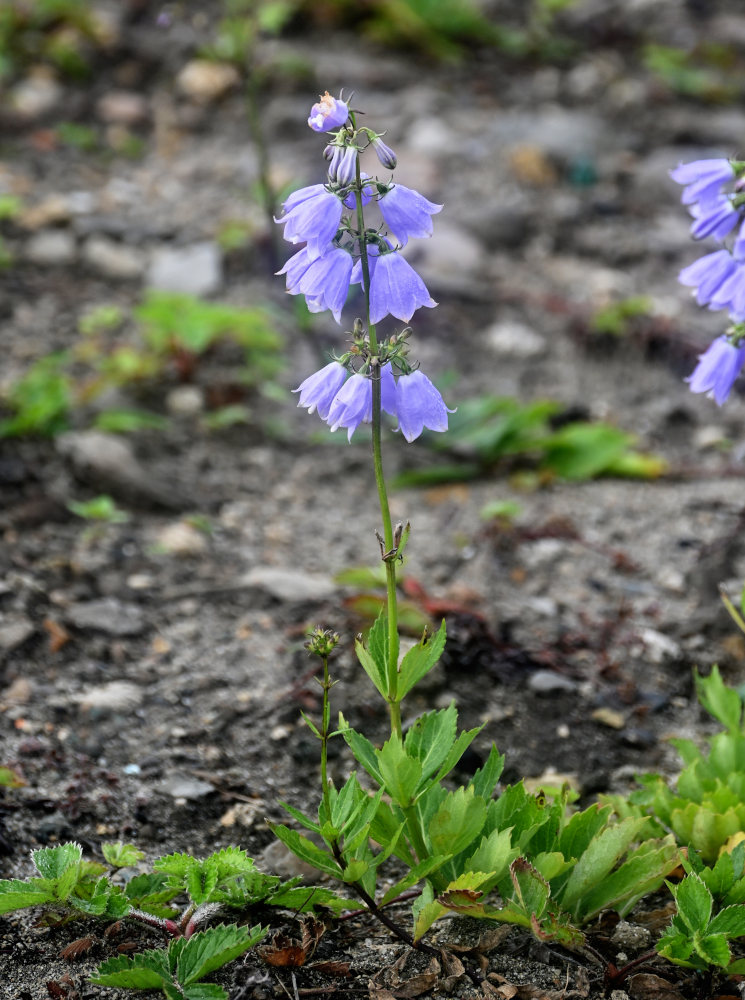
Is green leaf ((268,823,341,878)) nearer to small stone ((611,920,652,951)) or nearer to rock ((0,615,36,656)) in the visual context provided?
small stone ((611,920,652,951))

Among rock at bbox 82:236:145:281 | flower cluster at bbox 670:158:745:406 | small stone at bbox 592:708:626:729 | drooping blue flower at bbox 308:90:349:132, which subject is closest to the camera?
drooping blue flower at bbox 308:90:349:132

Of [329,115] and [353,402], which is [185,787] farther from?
[329,115]

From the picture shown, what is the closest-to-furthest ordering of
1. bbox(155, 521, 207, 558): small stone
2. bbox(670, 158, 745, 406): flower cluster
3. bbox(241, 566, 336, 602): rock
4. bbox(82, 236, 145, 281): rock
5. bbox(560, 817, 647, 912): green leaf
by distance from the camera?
bbox(560, 817, 647, 912): green leaf, bbox(670, 158, 745, 406): flower cluster, bbox(241, 566, 336, 602): rock, bbox(155, 521, 207, 558): small stone, bbox(82, 236, 145, 281): rock

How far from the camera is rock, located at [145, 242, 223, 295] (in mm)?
5410

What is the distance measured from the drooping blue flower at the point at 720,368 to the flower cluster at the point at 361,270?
3.00 ft

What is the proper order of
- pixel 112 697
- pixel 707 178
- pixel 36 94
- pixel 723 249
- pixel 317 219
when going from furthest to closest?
pixel 36 94 < pixel 112 697 < pixel 723 249 < pixel 707 178 < pixel 317 219

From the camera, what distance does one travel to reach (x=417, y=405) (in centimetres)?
207

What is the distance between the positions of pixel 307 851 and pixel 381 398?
3.08 ft

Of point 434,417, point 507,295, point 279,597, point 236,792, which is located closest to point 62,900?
point 236,792

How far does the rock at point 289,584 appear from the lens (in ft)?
11.6

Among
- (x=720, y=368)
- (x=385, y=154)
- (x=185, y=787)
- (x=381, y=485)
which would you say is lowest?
(x=185, y=787)

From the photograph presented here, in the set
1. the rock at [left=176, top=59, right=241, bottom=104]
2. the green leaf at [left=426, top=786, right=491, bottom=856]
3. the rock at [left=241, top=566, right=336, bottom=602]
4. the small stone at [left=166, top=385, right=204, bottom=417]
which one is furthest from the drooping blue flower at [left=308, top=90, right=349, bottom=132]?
the rock at [left=176, top=59, right=241, bottom=104]

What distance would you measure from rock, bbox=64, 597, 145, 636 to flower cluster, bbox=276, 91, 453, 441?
154 cm

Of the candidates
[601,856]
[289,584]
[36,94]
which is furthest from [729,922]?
[36,94]
